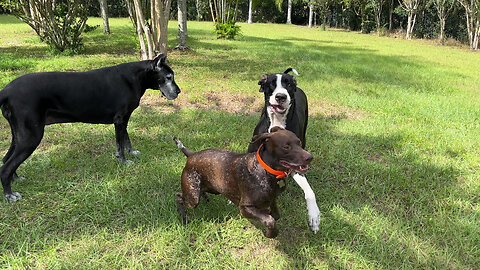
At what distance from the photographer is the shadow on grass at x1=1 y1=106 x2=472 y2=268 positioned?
3092mm

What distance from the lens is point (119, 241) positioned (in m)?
3.07

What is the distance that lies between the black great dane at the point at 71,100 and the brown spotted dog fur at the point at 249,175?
169cm

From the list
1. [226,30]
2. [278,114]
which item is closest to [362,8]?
[226,30]

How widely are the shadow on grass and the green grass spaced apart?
2cm

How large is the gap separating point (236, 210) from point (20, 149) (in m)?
2.70

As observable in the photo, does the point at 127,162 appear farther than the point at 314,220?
Yes

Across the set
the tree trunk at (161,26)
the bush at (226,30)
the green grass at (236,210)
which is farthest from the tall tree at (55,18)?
the bush at (226,30)

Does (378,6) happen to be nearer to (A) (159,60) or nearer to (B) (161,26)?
(B) (161,26)

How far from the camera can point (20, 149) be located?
3.55 meters

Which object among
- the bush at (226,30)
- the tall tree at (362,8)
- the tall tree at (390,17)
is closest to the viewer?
the bush at (226,30)

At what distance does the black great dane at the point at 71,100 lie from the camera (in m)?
3.47

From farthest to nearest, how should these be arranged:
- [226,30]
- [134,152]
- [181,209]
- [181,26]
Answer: [226,30] < [181,26] < [134,152] < [181,209]

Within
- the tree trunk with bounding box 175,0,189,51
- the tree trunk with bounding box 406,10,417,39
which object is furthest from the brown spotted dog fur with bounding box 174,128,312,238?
the tree trunk with bounding box 406,10,417,39

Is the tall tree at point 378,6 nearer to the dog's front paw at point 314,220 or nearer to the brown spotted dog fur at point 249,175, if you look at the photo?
the dog's front paw at point 314,220
